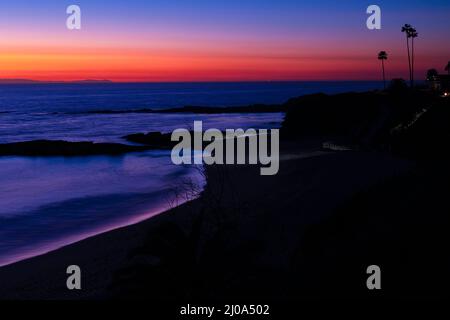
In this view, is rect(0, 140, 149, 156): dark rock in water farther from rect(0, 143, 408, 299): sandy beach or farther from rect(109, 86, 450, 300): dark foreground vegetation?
rect(109, 86, 450, 300): dark foreground vegetation

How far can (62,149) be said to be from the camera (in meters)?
44.1

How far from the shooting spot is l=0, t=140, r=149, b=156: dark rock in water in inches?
1720

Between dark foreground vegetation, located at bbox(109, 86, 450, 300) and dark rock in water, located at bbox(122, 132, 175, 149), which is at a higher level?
dark rock in water, located at bbox(122, 132, 175, 149)

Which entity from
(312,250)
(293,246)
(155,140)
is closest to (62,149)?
(155,140)

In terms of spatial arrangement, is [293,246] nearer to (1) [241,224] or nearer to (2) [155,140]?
(1) [241,224]

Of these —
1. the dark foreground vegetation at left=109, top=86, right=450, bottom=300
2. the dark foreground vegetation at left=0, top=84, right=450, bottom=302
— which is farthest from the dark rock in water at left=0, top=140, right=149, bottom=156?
the dark foreground vegetation at left=109, top=86, right=450, bottom=300

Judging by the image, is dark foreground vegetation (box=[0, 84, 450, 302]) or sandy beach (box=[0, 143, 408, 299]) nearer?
dark foreground vegetation (box=[0, 84, 450, 302])

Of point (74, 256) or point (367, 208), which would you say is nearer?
point (367, 208)

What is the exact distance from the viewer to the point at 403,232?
350 inches

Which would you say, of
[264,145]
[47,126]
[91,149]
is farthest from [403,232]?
[47,126]

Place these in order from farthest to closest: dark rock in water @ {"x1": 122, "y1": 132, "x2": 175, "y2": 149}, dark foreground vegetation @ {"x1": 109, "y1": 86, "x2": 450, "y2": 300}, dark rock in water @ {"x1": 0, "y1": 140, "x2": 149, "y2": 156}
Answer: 1. dark rock in water @ {"x1": 122, "y1": 132, "x2": 175, "y2": 149}
2. dark rock in water @ {"x1": 0, "y1": 140, "x2": 149, "y2": 156}
3. dark foreground vegetation @ {"x1": 109, "y1": 86, "x2": 450, "y2": 300}

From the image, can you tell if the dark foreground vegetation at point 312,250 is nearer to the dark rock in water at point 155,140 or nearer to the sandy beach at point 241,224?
the sandy beach at point 241,224

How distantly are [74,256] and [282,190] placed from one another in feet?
32.7
